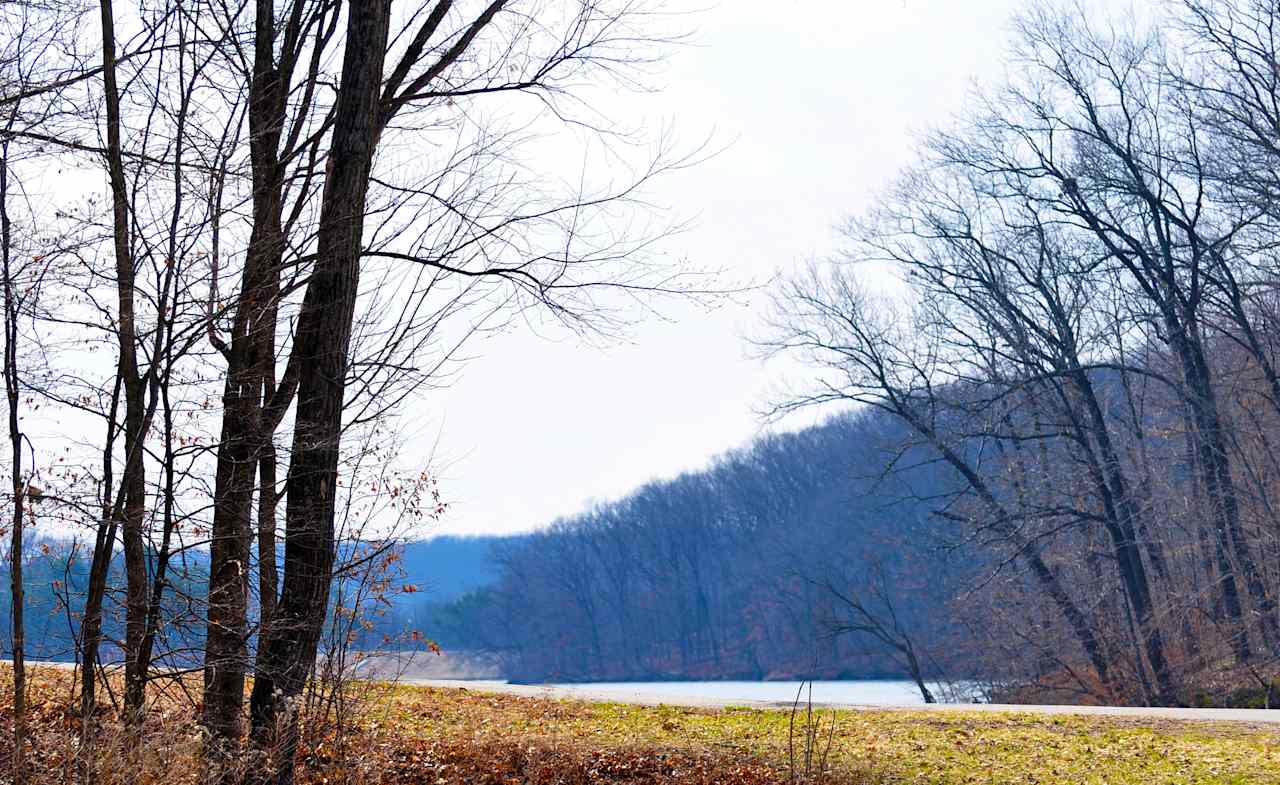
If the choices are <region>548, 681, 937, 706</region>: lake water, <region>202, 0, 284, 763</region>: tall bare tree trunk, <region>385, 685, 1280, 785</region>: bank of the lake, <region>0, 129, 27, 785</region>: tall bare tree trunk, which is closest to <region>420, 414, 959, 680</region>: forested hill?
<region>548, 681, 937, 706</region>: lake water

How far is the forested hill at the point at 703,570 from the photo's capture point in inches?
2237

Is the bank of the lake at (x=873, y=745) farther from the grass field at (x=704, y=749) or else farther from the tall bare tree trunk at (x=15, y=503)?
the tall bare tree trunk at (x=15, y=503)

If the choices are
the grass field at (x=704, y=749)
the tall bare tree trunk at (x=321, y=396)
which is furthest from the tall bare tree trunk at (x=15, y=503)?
the tall bare tree trunk at (x=321, y=396)

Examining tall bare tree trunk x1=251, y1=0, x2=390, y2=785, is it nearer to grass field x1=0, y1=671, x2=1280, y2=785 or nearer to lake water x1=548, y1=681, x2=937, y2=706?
grass field x1=0, y1=671, x2=1280, y2=785

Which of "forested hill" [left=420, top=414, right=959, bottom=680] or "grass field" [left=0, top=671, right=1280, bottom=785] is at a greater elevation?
"forested hill" [left=420, top=414, right=959, bottom=680]

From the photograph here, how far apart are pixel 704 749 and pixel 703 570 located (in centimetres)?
6333

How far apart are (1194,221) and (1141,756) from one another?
13672 mm

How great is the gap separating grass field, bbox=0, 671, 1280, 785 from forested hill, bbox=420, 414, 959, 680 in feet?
142

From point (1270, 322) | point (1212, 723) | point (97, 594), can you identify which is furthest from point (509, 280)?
point (1270, 322)

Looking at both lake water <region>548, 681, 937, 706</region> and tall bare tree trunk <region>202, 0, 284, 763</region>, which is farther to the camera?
lake water <region>548, 681, 937, 706</region>

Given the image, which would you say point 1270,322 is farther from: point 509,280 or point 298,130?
point 298,130

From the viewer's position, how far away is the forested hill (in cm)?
5681

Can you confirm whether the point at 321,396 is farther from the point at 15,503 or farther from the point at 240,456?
the point at 15,503

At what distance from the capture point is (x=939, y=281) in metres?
22.7
